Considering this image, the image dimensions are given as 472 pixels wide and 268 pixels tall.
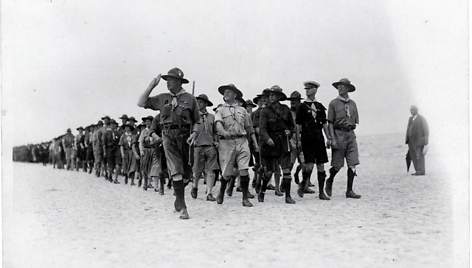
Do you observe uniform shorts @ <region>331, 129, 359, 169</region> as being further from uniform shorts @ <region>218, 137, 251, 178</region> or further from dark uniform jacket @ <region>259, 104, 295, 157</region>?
uniform shorts @ <region>218, 137, 251, 178</region>

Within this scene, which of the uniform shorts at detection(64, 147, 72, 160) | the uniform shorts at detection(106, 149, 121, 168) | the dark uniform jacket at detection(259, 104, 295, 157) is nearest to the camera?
the dark uniform jacket at detection(259, 104, 295, 157)

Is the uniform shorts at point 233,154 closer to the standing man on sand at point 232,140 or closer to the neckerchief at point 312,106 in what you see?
the standing man on sand at point 232,140

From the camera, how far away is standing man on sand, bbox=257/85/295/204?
26.1 ft

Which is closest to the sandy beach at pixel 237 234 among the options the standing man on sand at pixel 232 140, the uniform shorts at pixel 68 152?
the standing man on sand at pixel 232 140

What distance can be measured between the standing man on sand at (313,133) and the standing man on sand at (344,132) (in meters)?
0.16

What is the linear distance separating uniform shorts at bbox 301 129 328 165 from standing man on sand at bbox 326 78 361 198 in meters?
0.22

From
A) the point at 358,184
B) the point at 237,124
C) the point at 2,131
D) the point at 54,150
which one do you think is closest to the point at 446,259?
the point at 237,124

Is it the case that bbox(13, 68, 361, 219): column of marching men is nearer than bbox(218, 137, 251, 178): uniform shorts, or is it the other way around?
bbox(13, 68, 361, 219): column of marching men

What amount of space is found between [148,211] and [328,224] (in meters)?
3.17

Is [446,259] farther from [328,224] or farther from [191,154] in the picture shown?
[191,154]

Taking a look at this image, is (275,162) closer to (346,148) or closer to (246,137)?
(246,137)

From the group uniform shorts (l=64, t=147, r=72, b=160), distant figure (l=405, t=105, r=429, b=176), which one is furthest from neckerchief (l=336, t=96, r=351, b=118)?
uniform shorts (l=64, t=147, r=72, b=160)

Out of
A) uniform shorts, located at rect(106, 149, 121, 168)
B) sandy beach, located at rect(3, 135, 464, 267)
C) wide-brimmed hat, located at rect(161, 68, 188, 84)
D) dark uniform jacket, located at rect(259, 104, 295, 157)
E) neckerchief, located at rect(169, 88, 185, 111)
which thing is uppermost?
wide-brimmed hat, located at rect(161, 68, 188, 84)

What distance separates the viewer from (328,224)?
5.59 m
